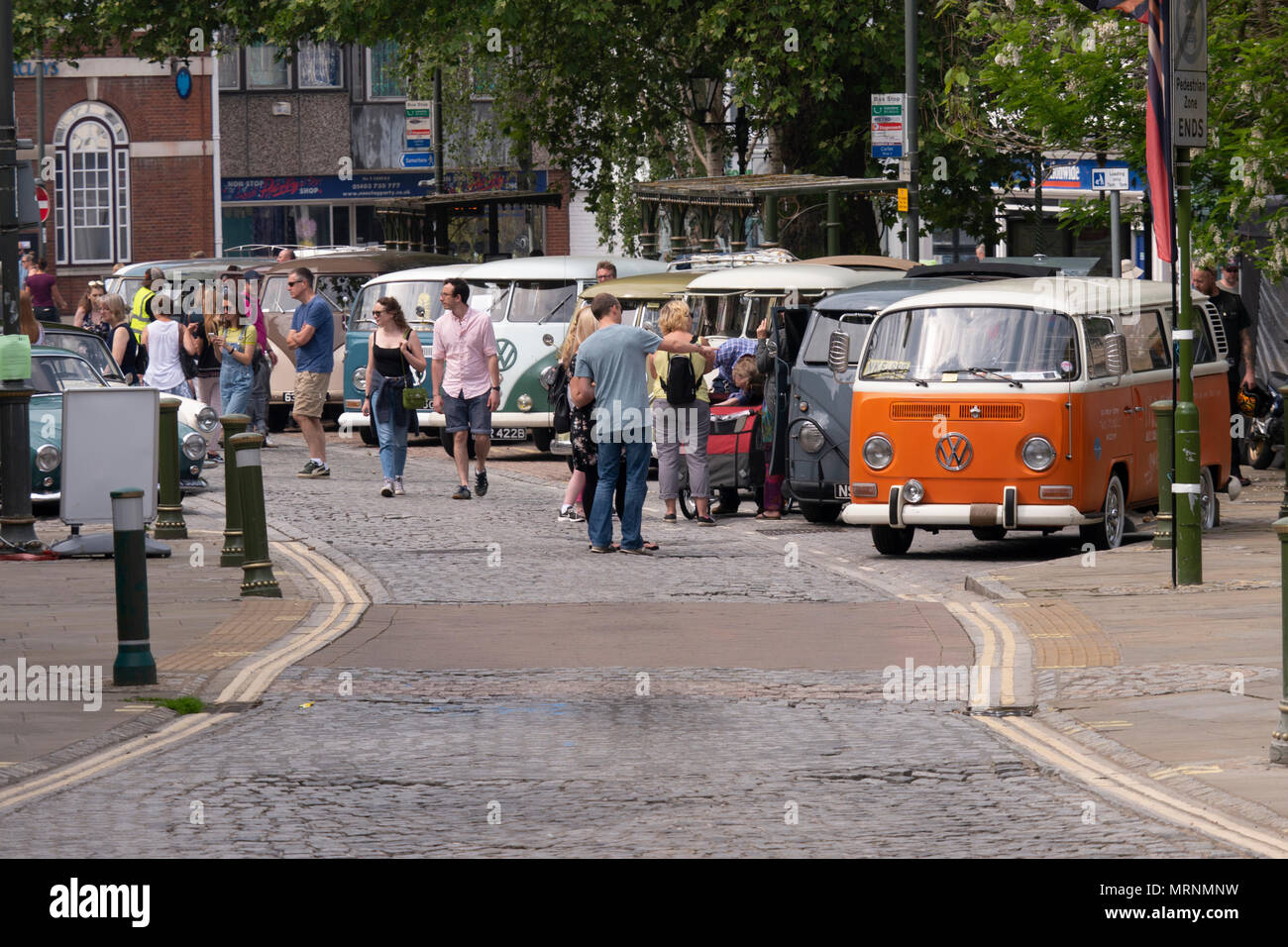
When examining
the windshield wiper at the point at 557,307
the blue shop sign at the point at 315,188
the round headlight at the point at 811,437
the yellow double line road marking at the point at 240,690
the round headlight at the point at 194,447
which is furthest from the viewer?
the blue shop sign at the point at 315,188

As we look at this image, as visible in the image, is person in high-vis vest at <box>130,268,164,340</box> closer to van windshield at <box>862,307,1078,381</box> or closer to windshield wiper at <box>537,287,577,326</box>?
windshield wiper at <box>537,287,577,326</box>

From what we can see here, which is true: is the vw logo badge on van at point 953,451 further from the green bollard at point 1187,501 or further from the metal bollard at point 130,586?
the metal bollard at point 130,586

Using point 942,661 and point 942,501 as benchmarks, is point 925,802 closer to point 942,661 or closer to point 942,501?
point 942,661

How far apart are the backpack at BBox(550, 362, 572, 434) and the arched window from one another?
36600 mm

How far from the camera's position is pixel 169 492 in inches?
661

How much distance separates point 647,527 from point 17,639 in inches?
283

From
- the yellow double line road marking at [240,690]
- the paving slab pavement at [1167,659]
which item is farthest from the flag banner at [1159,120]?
the yellow double line road marking at [240,690]

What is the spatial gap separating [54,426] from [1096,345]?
28.7 ft

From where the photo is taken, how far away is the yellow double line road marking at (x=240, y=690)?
818cm

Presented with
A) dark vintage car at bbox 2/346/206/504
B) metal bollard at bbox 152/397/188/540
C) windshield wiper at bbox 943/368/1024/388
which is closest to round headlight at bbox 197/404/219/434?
dark vintage car at bbox 2/346/206/504

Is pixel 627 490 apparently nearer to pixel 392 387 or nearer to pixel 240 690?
pixel 392 387

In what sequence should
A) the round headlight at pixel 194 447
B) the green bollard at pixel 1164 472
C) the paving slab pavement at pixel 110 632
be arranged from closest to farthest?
the paving slab pavement at pixel 110 632, the green bollard at pixel 1164 472, the round headlight at pixel 194 447

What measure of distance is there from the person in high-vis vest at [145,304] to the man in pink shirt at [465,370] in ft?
25.1

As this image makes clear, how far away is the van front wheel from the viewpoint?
15797 millimetres
